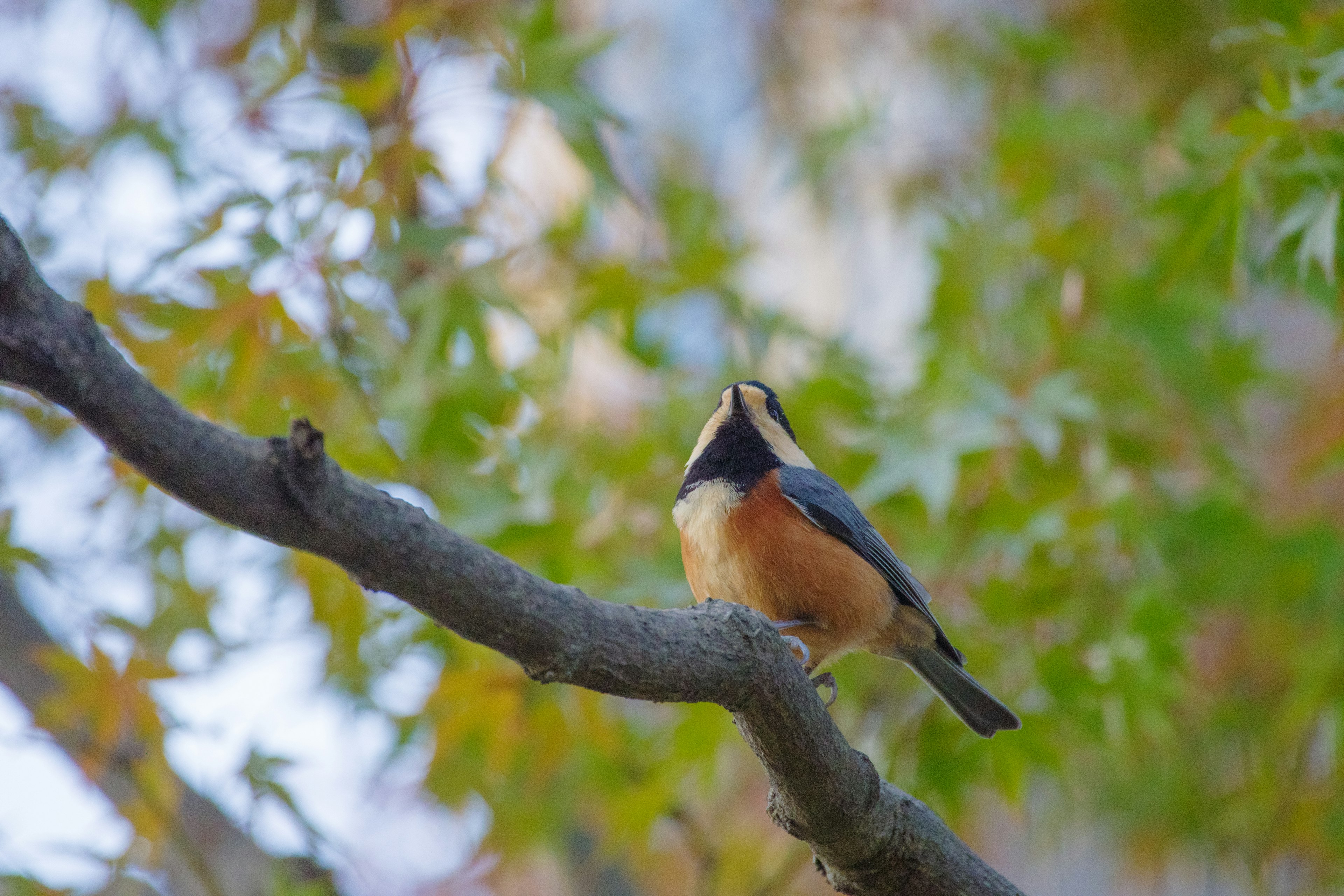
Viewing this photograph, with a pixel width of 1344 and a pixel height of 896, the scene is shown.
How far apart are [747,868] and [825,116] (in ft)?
16.1

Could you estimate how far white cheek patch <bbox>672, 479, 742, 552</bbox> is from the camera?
121 inches

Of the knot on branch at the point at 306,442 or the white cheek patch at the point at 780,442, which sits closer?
the knot on branch at the point at 306,442

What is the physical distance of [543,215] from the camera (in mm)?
5230

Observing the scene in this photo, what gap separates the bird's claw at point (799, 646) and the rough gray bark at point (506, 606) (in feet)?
1.46

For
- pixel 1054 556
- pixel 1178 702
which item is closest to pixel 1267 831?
pixel 1178 702

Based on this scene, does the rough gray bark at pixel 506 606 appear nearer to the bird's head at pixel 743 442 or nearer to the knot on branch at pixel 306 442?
the knot on branch at pixel 306 442

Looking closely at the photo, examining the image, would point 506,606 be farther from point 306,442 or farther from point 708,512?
point 708,512

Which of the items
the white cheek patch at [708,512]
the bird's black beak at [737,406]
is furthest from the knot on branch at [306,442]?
the bird's black beak at [737,406]

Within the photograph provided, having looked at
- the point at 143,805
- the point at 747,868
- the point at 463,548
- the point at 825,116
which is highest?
the point at 825,116

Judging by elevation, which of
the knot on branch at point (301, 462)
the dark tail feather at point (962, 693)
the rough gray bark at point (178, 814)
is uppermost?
the dark tail feather at point (962, 693)

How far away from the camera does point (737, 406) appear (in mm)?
3383

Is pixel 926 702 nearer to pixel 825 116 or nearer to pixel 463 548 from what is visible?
pixel 463 548

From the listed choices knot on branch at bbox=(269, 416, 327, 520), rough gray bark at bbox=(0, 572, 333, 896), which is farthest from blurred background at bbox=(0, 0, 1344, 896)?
knot on branch at bbox=(269, 416, 327, 520)

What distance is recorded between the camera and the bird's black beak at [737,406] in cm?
337
